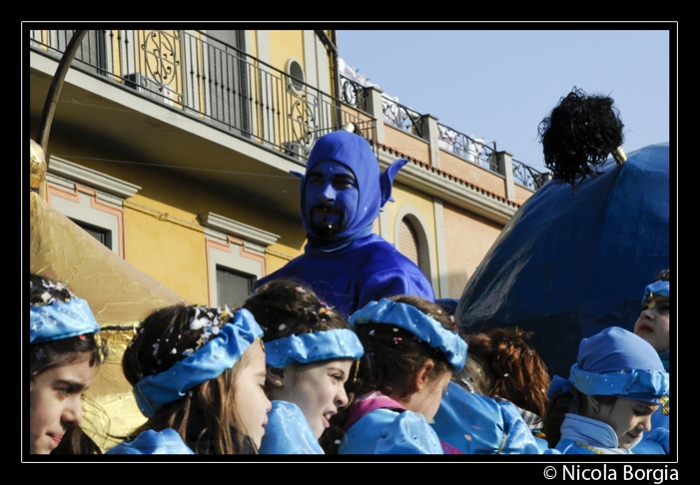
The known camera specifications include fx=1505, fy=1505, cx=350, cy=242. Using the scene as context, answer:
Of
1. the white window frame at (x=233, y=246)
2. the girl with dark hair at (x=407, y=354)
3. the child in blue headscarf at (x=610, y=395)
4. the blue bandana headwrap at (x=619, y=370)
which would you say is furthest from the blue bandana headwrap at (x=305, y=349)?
the white window frame at (x=233, y=246)

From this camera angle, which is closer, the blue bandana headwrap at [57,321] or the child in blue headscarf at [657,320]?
the blue bandana headwrap at [57,321]

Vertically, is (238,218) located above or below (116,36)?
below

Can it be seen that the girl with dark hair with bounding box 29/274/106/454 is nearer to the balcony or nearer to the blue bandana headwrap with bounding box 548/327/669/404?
the blue bandana headwrap with bounding box 548/327/669/404

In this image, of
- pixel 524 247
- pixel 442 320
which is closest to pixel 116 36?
pixel 524 247

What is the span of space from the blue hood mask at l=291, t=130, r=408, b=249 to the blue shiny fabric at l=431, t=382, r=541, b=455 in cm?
153

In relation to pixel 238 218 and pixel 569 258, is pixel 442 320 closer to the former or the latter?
pixel 569 258

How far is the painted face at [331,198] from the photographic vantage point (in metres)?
5.74

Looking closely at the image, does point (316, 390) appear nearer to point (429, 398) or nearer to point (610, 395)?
point (429, 398)

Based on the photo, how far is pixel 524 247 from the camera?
24.2 feet

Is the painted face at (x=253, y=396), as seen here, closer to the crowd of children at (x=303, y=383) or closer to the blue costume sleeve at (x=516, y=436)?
the crowd of children at (x=303, y=383)

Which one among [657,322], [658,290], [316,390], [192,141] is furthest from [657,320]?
[192,141]

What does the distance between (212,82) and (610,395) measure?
33.8 feet
